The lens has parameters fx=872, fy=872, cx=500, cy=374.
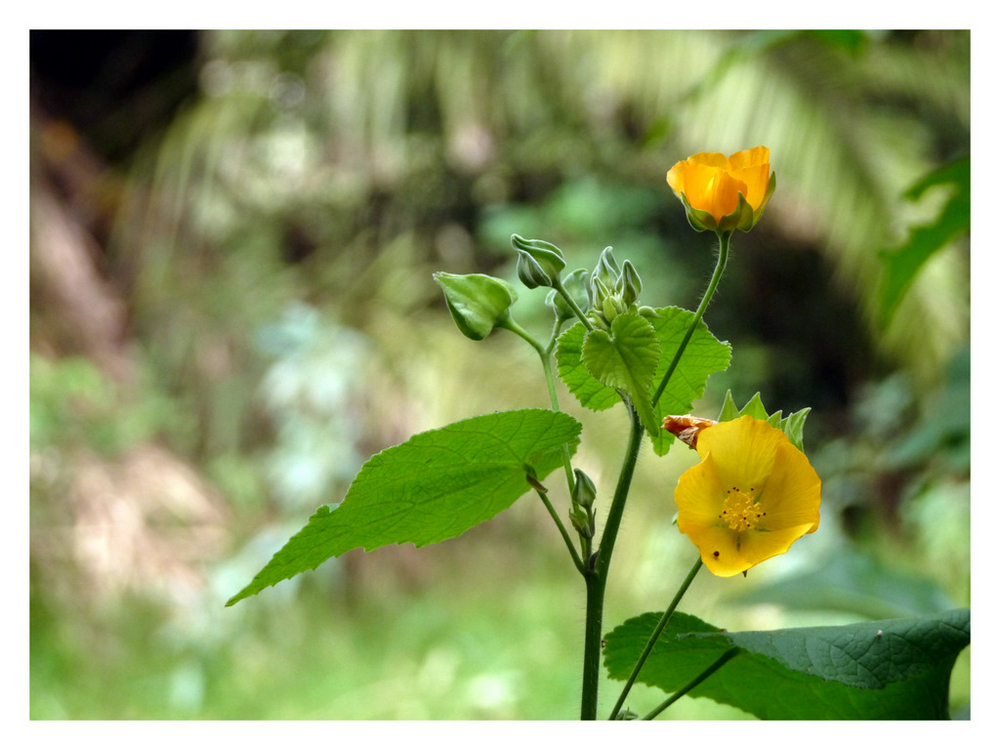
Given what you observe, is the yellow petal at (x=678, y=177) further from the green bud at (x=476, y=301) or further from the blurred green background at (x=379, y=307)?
the blurred green background at (x=379, y=307)

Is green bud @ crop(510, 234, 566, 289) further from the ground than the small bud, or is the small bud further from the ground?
→ green bud @ crop(510, 234, 566, 289)

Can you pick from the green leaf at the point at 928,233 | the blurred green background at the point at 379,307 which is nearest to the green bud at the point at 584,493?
the green leaf at the point at 928,233

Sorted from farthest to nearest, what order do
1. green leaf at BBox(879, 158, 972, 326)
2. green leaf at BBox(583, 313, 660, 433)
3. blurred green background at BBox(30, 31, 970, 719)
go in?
blurred green background at BBox(30, 31, 970, 719) < green leaf at BBox(879, 158, 972, 326) < green leaf at BBox(583, 313, 660, 433)

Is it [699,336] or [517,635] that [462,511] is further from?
[517,635]

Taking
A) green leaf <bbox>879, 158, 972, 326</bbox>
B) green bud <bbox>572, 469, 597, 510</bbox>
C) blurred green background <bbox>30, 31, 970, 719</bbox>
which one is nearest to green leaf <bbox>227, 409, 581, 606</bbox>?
green bud <bbox>572, 469, 597, 510</bbox>

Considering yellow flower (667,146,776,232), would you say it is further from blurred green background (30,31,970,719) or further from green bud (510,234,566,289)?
blurred green background (30,31,970,719)

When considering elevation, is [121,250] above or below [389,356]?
above

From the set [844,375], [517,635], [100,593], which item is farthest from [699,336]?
[844,375]
